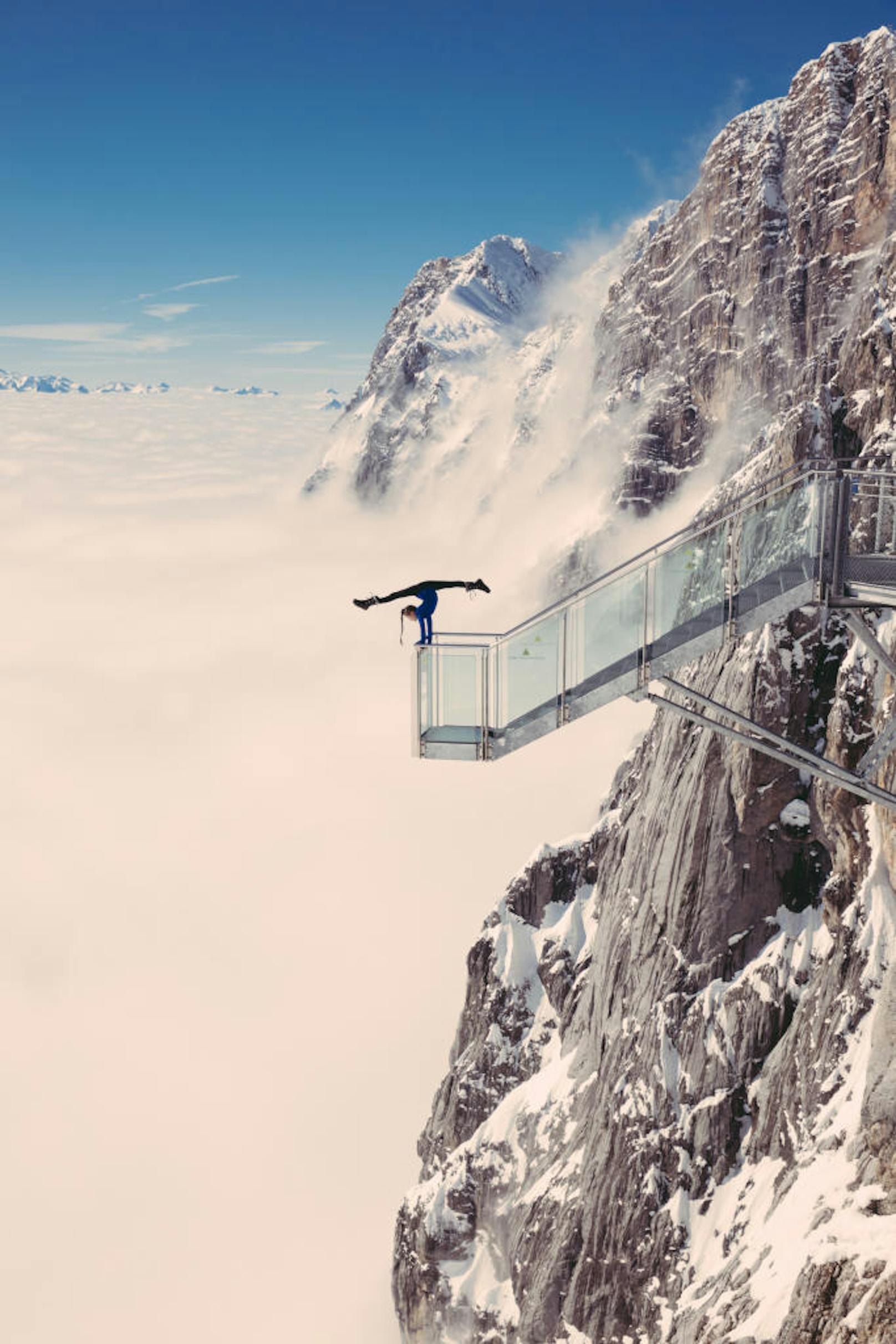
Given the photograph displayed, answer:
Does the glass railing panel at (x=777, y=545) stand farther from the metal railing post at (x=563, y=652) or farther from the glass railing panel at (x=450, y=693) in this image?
the glass railing panel at (x=450, y=693)

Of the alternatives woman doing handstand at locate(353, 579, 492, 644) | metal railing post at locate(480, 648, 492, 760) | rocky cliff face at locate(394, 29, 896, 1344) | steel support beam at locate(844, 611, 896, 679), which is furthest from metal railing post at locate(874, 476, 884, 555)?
rocky cliff face at locate(394, 29, 896, 1344)

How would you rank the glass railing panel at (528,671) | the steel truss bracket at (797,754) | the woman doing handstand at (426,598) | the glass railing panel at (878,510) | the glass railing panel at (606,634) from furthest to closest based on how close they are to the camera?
the glass railing panel at (528,671) < the glass railing panel at (606,634) < the woman doing handstand at (426,598) < the glass railing panel at (878,510) < the steel truss bracket at (797,754)

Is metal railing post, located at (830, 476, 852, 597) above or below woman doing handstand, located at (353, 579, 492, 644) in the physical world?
above

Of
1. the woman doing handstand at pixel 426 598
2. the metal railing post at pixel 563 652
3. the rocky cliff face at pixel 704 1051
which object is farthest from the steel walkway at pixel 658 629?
the rocky cliff face at pixel 704 1051

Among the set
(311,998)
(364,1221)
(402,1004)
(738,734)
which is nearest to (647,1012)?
(738,734)

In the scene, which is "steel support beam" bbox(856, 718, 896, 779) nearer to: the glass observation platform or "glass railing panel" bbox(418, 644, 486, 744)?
the glass observation platform

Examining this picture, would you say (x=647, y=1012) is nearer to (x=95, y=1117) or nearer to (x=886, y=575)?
(x=886, y=575)
